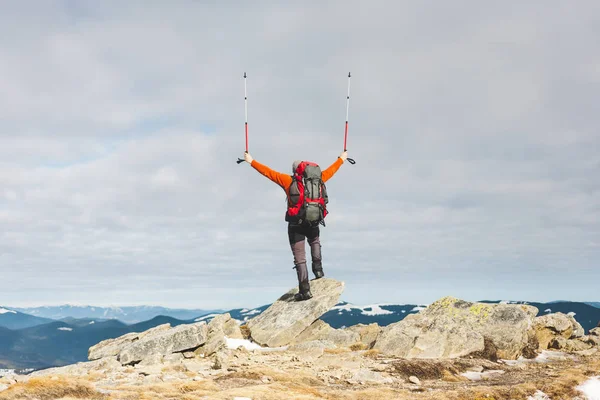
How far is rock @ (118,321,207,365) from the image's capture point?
19922 millimetres

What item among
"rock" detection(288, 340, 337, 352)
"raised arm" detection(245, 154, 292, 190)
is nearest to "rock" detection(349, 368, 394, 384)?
"rock" detection(288, 340, 337, 352)

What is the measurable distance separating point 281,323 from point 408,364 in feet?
25.4

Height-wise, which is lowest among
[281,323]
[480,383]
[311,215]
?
[480,383]

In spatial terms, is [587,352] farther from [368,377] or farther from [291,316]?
[291,316]

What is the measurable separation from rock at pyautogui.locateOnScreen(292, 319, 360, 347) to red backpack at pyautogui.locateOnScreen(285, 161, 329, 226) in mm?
5857

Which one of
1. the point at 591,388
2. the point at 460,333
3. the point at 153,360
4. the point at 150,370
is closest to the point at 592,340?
the point at 460,333

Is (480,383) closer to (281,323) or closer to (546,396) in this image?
(546,396)

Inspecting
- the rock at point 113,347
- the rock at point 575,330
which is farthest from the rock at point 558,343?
the rock at point 113,347

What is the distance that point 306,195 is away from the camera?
2144 cm

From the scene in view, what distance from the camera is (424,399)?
41.8 feet

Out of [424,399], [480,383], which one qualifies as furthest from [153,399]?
[480,383]

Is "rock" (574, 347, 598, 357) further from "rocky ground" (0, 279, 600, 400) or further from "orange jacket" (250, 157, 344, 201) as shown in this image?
"orange jacket" (250, 157, 344, 201)

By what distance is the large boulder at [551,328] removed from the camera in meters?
25.3

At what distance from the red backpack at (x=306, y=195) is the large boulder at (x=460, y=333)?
253 inches
